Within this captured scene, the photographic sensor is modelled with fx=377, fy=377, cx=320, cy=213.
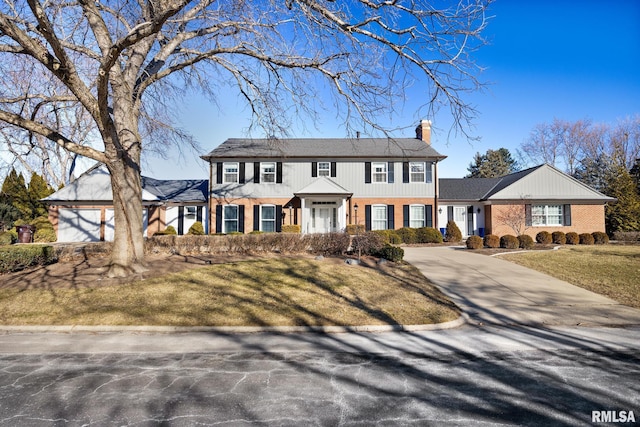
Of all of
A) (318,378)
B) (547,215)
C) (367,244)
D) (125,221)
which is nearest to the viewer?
(318,378)

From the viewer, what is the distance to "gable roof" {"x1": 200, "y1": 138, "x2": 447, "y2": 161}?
2445cm

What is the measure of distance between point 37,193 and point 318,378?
3568 centimetres

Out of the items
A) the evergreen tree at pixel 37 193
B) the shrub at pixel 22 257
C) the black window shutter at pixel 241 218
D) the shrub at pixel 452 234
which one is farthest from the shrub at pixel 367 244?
the evergreen tree at pixel 37 193

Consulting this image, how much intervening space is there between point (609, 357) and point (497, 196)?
22.1 metres

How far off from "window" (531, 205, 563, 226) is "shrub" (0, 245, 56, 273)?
27.0 metres

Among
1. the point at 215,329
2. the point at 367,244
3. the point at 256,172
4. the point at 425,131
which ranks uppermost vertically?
the point at 425,131

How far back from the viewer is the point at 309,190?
2283 centimetres

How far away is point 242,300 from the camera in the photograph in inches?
335

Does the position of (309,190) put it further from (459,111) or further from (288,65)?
(459,111)

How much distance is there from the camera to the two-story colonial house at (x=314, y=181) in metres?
24.3

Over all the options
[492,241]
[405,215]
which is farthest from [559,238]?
[405,215]

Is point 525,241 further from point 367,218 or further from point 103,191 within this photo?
point 103,191

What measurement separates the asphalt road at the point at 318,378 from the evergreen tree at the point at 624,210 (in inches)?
1010

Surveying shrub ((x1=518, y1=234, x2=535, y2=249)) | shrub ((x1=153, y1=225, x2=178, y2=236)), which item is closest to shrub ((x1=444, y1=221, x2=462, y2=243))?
shrub ((x1=518, y1=234, x2=535, y2=249))
